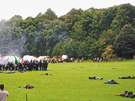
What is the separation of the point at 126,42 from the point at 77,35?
23711 mm

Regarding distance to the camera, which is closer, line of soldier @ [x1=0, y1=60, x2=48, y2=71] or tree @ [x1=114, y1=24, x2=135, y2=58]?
line of soldier @ [x1=0, y1=60, x2=48, y2=71]

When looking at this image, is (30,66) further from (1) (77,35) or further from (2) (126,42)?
(1) (77,35)

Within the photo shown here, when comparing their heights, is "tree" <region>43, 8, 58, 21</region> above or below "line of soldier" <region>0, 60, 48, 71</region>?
A: above

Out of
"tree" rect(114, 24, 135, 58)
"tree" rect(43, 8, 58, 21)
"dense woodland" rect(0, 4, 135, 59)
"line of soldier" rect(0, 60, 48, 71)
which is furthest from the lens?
"tree" rect(43, 8, 58, 21)

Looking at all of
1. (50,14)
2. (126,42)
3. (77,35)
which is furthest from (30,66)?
(50,14)

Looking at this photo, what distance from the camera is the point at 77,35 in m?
94.8

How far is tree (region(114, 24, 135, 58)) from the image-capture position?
77594mm

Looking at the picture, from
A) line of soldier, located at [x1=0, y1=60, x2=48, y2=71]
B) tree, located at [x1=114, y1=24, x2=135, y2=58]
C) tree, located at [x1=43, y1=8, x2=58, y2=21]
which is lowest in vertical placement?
line of soldier, located at [x1=0, y1=60, x2=48, y2=71]

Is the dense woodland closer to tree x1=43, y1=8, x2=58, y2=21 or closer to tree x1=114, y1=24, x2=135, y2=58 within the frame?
tree x1=114, y1=24, x2=135, y2=58

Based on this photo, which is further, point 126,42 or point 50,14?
point 50,14

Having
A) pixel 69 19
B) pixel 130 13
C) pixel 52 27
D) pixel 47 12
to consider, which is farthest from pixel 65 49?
pixel 47 12

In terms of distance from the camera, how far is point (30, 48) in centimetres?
9744

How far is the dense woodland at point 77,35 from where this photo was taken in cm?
7994

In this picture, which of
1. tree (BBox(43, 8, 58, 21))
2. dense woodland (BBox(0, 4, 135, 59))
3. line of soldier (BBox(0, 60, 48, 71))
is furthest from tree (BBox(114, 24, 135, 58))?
tree (BBox(43, 8, 58, 21))
